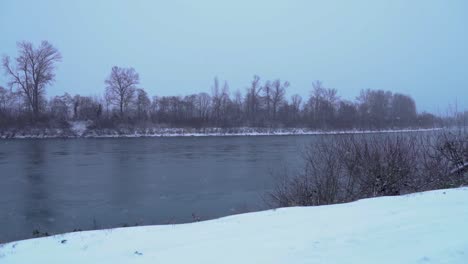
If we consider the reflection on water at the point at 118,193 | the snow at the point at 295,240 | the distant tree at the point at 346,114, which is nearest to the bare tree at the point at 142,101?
the distant tree at the point at 346,114

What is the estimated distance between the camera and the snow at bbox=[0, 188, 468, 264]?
156 inches

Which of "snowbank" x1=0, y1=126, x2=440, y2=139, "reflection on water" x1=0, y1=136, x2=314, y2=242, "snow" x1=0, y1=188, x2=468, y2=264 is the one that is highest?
"snowbank" x1=0, y1=126, x2=440, y2=139

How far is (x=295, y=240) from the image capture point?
463cm

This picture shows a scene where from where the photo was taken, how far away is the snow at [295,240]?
13.0 feet

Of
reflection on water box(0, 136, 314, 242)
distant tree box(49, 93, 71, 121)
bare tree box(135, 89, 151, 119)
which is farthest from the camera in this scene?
bare tree box(135, 89, 151, 119)

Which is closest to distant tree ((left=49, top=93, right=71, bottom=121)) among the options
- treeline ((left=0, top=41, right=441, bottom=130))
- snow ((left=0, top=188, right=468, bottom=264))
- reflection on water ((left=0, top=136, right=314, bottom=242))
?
treeline ((left=0, top=41, right=441, bottom=130))

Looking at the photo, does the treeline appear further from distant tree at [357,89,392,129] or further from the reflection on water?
the reflection on water

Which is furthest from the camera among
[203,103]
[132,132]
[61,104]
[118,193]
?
[203,103]

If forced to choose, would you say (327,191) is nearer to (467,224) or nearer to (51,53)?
(467,224)

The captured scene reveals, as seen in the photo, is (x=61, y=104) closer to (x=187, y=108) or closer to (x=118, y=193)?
(x=187, y=108)

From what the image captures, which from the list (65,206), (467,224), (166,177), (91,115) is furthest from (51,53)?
(467,224)

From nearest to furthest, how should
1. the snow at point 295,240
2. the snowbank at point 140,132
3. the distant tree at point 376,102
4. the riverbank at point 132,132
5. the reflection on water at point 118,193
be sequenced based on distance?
1. the snow at point 295,240
2. the reflection on water at point 118,193
3. the riverbank at point 132,132
4. the snowbank at point 140,132
5. the distant tree at point 376,102

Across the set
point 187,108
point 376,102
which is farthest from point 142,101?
point 376,102

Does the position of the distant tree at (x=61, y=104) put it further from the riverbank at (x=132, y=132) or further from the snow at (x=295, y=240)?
the snow at (x=295, y=240)
